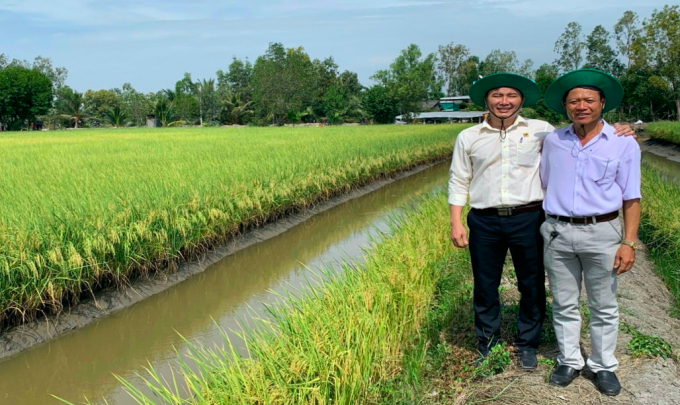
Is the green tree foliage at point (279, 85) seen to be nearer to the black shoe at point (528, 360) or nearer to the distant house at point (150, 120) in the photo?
the distant house at point (150, 120)

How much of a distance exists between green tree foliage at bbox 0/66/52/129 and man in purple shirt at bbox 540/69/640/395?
43786 mm

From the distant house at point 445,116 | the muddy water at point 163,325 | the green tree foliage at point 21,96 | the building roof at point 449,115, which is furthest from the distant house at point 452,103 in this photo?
the muddy water at point 163,325

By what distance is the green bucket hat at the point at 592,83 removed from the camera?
2.35m

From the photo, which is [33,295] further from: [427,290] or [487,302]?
[487,302]

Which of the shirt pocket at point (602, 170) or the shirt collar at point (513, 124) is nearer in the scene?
the shirt pocket at point (602, 170)

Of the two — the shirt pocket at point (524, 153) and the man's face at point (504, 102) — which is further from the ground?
the man's face at point (504, 102)

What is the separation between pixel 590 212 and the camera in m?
2.33

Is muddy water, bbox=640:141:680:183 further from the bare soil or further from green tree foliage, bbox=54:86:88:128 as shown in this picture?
green tree foliage, bbox=54:86:88:128

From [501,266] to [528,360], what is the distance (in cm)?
46

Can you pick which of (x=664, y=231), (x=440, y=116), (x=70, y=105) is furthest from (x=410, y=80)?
(x=664, y=231)

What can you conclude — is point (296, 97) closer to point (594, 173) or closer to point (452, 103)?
point (452, 103)

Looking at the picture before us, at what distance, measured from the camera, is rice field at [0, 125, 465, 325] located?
421 centimetres

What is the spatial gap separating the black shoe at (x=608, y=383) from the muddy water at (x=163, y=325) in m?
1.70

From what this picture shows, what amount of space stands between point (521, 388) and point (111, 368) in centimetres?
281
